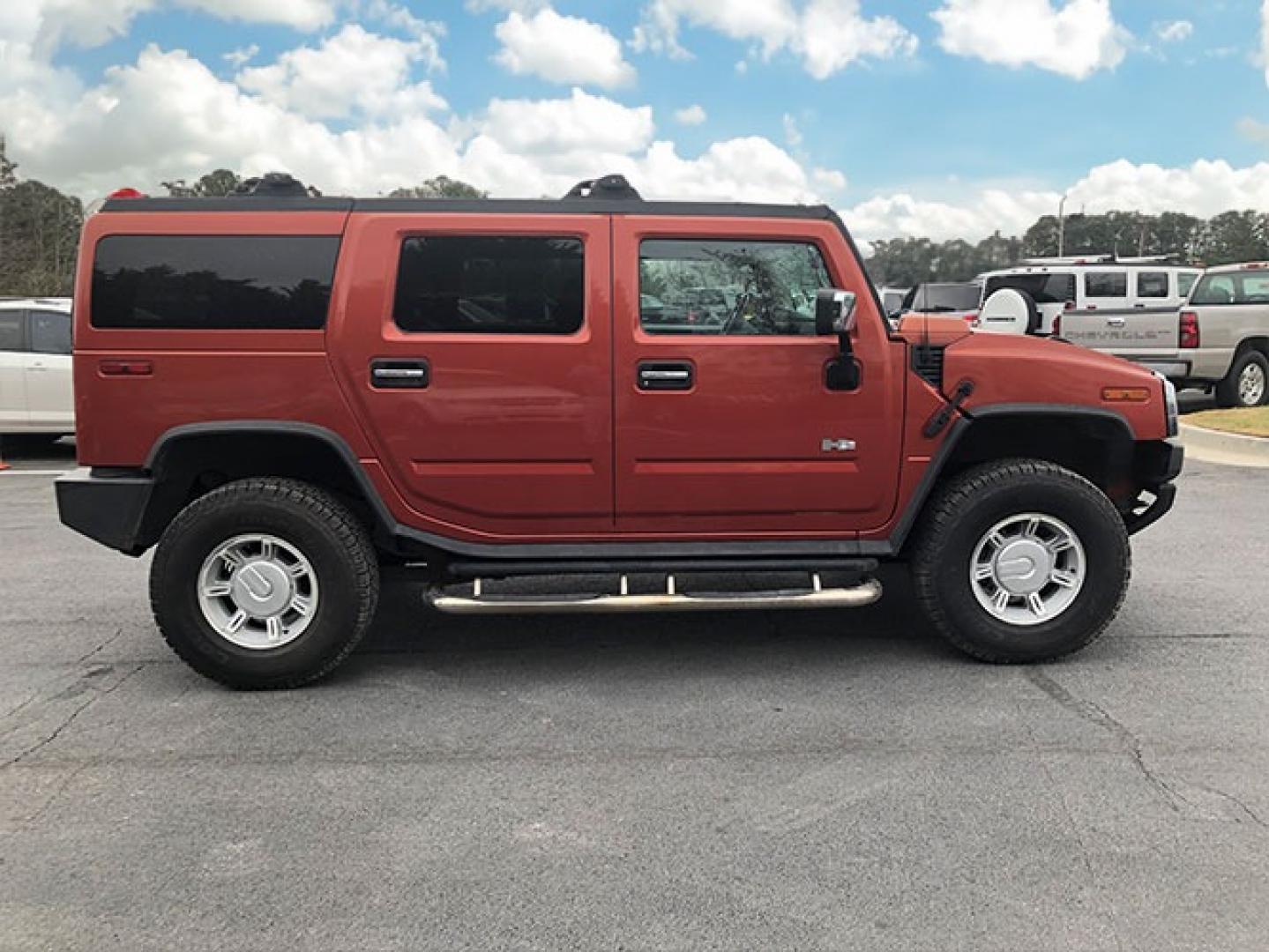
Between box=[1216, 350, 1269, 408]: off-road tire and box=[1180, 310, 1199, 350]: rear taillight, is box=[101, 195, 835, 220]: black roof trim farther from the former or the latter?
box=[1216, 350, 1269, 408]: off-road tire

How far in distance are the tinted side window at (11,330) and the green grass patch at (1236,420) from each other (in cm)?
1258

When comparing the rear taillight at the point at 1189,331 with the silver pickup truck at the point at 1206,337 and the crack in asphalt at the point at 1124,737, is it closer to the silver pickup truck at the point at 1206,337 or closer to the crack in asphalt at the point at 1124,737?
the silver pickup truck at the point at 1206,337

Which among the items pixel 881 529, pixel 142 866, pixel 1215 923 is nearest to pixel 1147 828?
pixel 1215 923

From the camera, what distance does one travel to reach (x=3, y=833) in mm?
3189

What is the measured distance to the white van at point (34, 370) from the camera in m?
10.5

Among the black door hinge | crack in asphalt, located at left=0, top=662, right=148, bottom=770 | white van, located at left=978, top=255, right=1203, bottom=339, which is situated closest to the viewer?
crack in asphalt, located at left=0, top=662, right=148, bottom=770

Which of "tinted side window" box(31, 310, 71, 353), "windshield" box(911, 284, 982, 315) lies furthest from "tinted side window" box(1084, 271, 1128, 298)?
"tinted side window" box(31, 310, 71, 353)

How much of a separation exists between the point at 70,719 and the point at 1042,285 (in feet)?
56.2

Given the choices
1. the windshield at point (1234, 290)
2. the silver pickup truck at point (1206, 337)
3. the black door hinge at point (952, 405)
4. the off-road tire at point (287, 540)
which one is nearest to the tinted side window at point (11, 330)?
the off-road tire at point (287, 540)

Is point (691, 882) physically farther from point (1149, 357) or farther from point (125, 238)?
point (1149, 357)

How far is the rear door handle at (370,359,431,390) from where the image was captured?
4219 mm

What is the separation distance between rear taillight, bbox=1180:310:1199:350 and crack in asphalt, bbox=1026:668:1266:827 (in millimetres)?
10208

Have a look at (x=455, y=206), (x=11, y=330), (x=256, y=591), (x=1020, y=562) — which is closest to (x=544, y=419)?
(x=455, y=206)

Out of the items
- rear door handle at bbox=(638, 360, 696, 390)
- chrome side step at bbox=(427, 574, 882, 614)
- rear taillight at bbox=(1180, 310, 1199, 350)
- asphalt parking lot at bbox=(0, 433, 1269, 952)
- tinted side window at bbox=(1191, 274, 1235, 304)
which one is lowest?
asphalt parking lot at bbox=(0, 433, 1269, 952)
